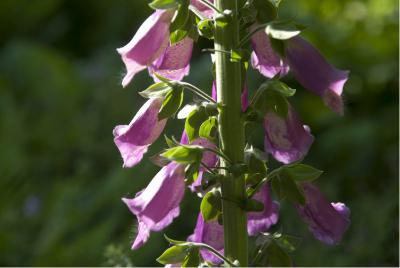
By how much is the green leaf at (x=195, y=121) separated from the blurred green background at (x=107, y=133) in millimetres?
1299

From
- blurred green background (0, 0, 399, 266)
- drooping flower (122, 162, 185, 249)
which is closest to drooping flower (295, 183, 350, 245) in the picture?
drooping flower (122, 162, 185, 249)

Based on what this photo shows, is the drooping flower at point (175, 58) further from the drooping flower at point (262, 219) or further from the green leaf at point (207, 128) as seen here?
the drooping flower at point (262, 219)

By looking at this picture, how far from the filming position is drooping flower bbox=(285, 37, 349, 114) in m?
1.27

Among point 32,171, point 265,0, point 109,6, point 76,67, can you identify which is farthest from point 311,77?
point 109,6

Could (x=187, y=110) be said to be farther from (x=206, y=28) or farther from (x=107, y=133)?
(x=107, y=133)

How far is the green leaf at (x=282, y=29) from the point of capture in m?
1.15

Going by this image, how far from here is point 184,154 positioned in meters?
1.24

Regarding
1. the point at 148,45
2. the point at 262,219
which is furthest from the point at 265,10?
the point at 262,219

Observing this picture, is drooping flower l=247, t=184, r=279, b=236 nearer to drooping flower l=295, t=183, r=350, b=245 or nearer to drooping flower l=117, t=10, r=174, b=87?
drooping flower l=295, t=183, r=350, b=245

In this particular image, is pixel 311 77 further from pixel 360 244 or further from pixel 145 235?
pixel 360 244

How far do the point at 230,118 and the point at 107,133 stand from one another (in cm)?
392

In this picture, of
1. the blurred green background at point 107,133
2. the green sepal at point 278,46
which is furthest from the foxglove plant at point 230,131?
the blurred green background at point 107,133

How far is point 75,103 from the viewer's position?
5.47 m

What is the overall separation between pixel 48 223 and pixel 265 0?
9.16ft
